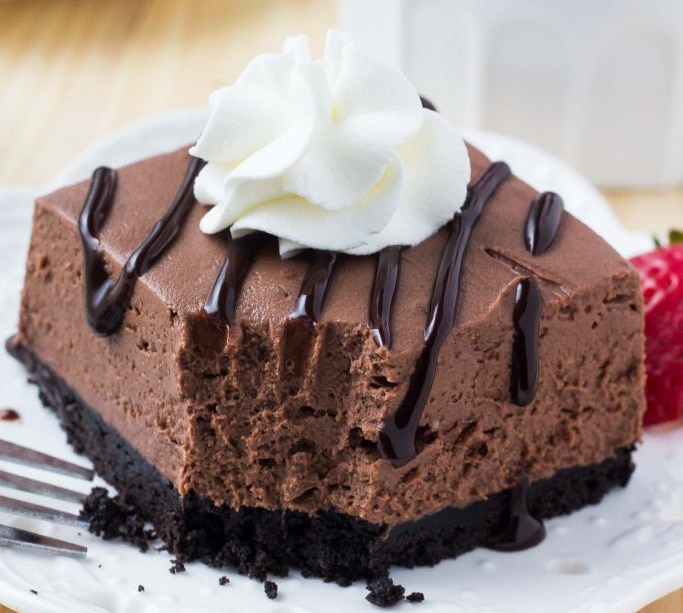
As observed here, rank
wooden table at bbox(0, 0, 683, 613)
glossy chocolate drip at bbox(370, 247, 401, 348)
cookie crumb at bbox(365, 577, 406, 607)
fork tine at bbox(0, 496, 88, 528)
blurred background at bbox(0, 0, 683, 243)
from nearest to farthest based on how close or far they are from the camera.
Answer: glossy chocolate drip at bbox(370, 247, 401, 348)
cookie crumb at bbox(365, 577, 406, 607)
fork tine at bbox(0, 496, 88, 528)
blurred background at bbox(0, 0, 683, 243)
wooden table at bbox(0, 0, 683, 613)

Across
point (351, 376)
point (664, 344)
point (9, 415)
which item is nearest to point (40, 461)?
point (9, 415)

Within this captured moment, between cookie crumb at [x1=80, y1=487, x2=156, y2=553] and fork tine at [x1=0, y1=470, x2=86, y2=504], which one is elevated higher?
fork tine at [x1=0, y1=470, x2=86, y2=504]

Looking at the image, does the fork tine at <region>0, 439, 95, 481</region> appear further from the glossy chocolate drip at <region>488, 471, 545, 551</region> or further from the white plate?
the glossy chocolate drip at <region>488, 471, 545, 551</region>

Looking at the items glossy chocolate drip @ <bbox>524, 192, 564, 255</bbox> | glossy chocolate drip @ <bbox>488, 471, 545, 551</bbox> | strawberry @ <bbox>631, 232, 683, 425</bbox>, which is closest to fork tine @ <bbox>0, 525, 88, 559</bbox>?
glossy chocolate drip @ <bbox>488, 471, 545, 551</bbox>

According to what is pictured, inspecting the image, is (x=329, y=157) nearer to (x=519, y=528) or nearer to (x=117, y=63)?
(x=519, y=528)

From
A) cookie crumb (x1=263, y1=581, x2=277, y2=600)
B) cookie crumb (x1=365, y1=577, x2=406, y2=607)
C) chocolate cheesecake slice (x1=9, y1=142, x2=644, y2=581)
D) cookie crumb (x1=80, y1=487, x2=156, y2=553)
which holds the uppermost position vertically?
chocolate cheesecake slice (x1=9, y1=142, x2=644, y2=581)

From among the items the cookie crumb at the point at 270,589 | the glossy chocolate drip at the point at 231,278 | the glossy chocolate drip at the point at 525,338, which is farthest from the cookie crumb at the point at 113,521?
the glossy chocolate drip at the point at 525,338

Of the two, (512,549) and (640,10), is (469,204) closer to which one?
(512,549)

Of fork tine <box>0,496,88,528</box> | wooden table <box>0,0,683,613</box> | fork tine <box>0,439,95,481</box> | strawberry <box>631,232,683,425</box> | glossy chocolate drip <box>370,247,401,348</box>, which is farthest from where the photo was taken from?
wooden table <box>0,0,683,613</box>
